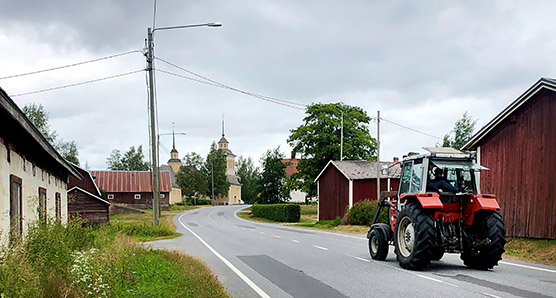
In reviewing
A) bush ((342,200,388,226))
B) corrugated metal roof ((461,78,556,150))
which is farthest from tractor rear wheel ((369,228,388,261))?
bush ((342,200,388,226))

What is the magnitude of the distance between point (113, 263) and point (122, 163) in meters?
123

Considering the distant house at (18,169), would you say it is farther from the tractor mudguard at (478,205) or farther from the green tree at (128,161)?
→ the green tree at (128,161)

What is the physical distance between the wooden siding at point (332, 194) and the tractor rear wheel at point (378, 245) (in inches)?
1256

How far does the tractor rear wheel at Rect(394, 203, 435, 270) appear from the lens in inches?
474

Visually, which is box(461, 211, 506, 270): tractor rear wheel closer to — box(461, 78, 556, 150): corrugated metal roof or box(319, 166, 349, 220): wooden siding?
box(461, 78, 556, 150): corrugated metal roof

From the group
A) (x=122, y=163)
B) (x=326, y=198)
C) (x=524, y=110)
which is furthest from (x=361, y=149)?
(x=122, y=163)

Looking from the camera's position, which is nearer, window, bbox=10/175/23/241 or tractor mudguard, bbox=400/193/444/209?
window, bbox=10/175/23/241

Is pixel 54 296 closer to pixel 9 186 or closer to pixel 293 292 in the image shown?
pixel 293 292

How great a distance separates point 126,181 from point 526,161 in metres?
77.6

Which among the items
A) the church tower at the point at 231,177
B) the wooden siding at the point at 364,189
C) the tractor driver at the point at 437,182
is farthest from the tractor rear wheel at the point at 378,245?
the church tower at the point at 231,177

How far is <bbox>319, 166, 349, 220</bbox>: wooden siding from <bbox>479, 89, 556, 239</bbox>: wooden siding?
86.9ft

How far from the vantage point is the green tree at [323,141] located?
6019cm

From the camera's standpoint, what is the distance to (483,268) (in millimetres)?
12320

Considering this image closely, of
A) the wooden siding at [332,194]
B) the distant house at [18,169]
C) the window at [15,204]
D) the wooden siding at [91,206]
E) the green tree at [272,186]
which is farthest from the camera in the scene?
the green tree at [272,186]
